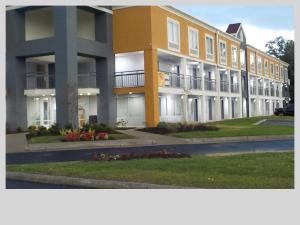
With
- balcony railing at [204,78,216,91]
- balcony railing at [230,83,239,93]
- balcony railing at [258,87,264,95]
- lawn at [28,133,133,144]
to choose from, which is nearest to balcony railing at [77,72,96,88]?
lawn at [28,133,133,144]

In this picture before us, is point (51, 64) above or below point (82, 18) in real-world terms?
below

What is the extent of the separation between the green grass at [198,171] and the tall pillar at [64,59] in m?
14.0

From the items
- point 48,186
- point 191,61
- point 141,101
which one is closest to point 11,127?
point 141,101

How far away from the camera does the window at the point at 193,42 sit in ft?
123

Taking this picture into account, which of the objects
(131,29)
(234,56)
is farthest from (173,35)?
(234,56)

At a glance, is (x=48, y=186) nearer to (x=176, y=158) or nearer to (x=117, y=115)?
(x=176, y=158)

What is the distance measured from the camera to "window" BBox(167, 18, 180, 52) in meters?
33.5

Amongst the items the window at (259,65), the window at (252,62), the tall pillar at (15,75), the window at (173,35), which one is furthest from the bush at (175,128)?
the window at (259,65)

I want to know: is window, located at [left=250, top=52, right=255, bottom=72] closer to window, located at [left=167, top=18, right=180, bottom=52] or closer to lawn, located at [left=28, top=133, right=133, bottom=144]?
window, located at [left=167, top=18, right=180, bottom=52]

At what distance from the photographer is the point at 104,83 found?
3159 centimetres

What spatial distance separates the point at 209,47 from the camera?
42250 mm

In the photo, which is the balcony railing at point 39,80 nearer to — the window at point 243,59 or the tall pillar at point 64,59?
the tall pillar at point 64,59

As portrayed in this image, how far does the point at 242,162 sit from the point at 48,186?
5.74m

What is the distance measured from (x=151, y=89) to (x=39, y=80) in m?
8.65
